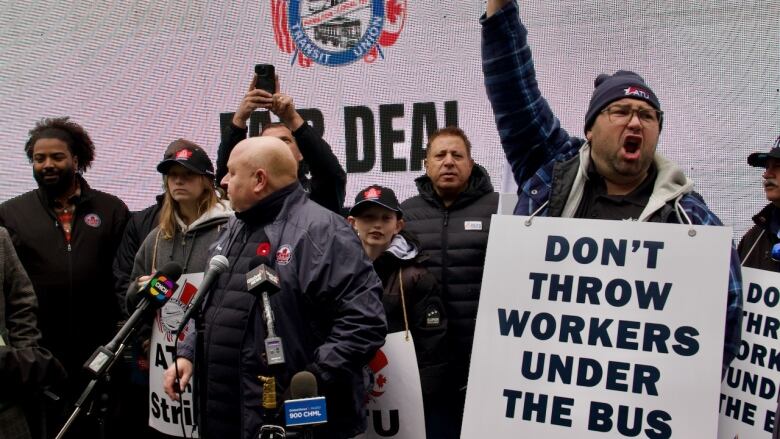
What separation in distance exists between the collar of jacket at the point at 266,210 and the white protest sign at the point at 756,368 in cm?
188

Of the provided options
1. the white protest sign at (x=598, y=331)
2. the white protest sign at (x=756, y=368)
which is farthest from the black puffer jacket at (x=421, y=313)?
the white protest sign at (x=598, y=331)

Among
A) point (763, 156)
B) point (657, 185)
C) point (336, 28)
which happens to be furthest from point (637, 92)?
point (336, 28)

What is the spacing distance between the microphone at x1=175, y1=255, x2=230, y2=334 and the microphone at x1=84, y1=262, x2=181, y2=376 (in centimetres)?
13

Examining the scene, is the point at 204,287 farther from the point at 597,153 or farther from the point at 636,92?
the point at 636,92

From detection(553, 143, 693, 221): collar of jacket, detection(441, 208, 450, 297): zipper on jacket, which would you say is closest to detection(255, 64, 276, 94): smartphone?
detection(441, 208, 450, 297): zipper on jacket

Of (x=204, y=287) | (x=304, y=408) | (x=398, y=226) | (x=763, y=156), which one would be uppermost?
(x=763, y=156)

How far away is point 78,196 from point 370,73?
1.95 m

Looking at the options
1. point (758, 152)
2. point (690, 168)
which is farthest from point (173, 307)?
point (758, 152)

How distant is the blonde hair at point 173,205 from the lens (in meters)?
4.09

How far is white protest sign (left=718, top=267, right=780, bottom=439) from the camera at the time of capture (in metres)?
3.14

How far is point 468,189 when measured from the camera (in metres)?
4.11

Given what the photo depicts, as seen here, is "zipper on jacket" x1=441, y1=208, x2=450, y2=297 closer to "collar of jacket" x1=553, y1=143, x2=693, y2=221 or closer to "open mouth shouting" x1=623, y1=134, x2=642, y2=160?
"collar of jacket" x1=553, y1=143, x2=693, y2=221

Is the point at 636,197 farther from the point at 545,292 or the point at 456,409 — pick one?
the point at 456,409

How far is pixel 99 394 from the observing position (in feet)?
9.98
